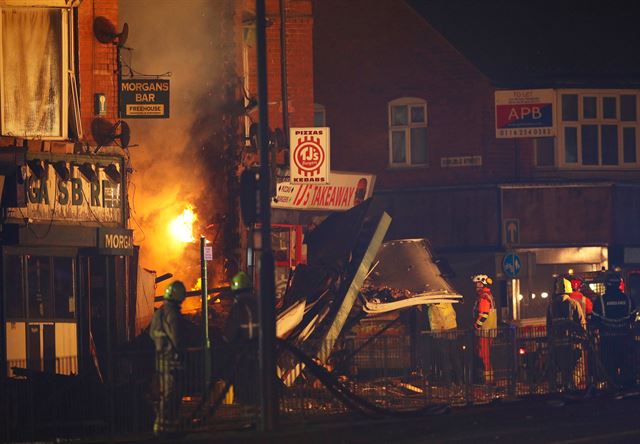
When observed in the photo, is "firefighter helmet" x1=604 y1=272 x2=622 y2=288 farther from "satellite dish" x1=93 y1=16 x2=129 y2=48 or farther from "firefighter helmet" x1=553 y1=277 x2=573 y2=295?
"satellite dish" x1=93 y1=16 x2=129 y2=48

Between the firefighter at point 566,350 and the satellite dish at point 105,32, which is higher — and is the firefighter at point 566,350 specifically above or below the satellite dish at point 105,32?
below

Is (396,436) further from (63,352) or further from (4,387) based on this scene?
(63,352)

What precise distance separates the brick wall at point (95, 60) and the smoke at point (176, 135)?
2.98m

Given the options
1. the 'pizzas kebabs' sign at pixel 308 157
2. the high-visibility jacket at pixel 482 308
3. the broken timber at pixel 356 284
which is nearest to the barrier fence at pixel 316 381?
the broken timber at pixel 356 284

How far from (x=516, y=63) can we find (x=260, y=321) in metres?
20.5

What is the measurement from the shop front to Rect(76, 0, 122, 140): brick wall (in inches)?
64.0

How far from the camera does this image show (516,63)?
113 feet

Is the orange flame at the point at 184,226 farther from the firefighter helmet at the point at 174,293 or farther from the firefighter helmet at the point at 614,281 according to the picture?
the firefighter helmet at the point at 174,293

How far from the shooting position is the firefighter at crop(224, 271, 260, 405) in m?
16.5

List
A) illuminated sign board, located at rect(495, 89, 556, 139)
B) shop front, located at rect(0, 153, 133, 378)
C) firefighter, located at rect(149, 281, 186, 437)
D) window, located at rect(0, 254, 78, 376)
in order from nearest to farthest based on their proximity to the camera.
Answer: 1. firefighter, located at rect(149, 281, 186, 437)
2. shop front, located at rect(0, 153, 133, 378)
3. window, located at rect(0, 254, 78, 376)
4. illuminated sign board, located at rect(495, 89, 556, 139)

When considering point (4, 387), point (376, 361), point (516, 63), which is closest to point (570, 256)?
point (516, 63)

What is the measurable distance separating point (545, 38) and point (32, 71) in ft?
62.0

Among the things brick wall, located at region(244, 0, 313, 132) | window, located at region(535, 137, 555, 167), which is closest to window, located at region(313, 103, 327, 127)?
brick wall, located at region(244, 0, 313, 132)

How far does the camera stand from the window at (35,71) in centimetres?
2055
